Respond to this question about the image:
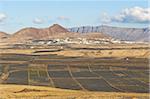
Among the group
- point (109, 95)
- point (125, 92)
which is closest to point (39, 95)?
point (109, 95)

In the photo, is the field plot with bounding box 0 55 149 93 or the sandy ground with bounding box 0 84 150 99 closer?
the sandy ground with bounding box 0 84 150 99

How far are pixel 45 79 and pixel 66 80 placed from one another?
2.66 meters

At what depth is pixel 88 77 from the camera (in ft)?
142

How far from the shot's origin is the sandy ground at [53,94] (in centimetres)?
2883

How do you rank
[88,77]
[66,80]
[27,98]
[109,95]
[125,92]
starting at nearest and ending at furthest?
[27,98]
[109,95]
[125,92]
[66,80]
[88,77]

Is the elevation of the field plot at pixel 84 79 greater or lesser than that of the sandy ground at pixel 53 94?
lesser

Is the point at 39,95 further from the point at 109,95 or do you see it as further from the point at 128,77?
the point at 128,77

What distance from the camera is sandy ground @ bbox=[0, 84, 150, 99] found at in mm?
28828

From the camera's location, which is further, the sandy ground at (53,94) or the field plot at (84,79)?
the field plot at (84,79)

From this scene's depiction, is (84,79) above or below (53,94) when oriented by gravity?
below

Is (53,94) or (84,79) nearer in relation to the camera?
(53,94)

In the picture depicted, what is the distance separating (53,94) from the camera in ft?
98.9

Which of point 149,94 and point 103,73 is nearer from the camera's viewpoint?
point 149,94

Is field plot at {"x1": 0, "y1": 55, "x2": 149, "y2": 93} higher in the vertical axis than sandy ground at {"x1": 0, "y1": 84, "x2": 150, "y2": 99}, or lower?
lower
